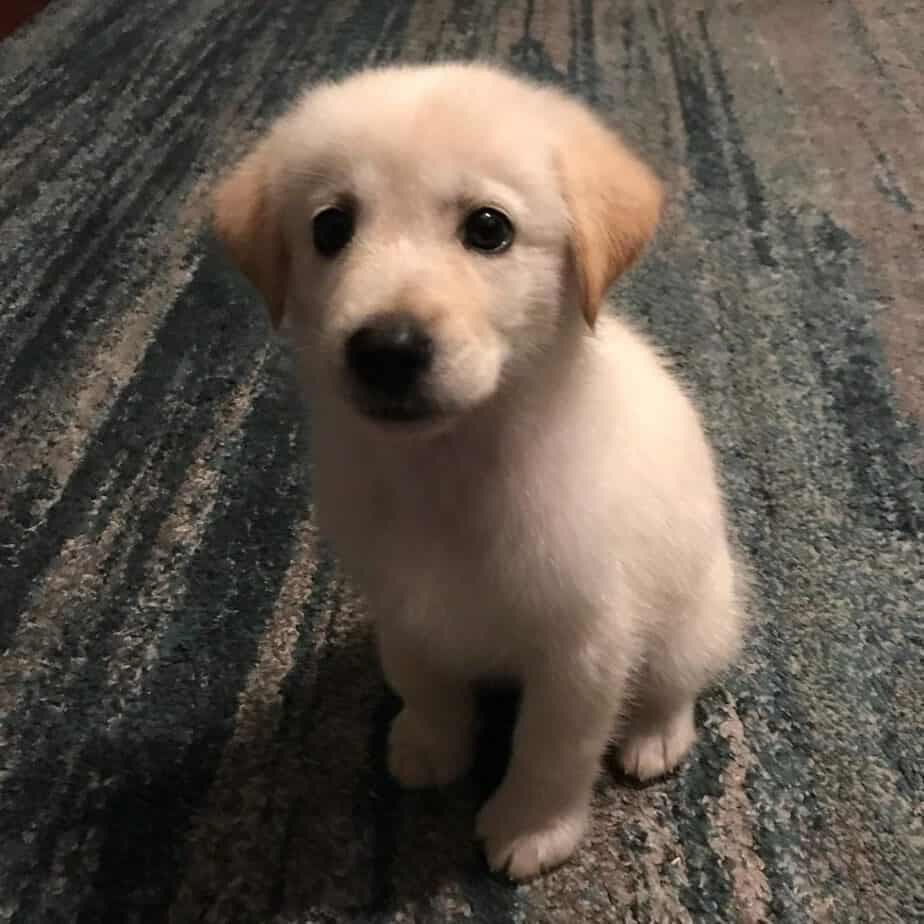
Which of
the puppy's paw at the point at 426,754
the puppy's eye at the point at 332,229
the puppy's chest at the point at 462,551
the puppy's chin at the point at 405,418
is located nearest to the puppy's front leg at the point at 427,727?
the puppy's paw at the point at 426,754

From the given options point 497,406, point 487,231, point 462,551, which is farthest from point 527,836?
point 487,231

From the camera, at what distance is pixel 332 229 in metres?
0.90

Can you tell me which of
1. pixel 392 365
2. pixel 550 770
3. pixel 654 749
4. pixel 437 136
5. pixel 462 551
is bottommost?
pixel 654 749

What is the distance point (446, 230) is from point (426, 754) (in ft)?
2.04

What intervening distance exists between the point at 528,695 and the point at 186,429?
2.83 feet

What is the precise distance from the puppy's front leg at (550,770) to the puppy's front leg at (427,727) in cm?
8

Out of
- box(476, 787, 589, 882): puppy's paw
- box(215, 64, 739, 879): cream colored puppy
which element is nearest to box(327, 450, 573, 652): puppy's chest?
box(215, 64, 739, 879): cream colored puppy

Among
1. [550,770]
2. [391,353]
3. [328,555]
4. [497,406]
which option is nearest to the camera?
[391,353]

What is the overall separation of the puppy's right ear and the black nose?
173 mm

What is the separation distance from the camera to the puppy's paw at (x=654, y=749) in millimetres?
1194

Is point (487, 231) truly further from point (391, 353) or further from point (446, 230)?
point (391, 353)

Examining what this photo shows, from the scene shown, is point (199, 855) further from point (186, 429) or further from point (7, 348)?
point (7, 348)

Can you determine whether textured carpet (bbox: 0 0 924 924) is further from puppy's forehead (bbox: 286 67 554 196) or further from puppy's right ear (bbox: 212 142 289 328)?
puppy's forehead (bbox: 286 67 554 196)

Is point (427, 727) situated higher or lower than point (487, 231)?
lower
